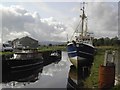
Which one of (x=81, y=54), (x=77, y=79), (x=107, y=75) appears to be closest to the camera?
(x=107, y=75)

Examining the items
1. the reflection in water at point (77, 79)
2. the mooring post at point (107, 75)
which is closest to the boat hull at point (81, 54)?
the reflection in water at point (77, 79)

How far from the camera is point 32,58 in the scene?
155ft

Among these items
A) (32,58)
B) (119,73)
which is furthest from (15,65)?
(119,73)

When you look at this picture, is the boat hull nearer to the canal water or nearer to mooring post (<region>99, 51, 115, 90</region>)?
the canal water

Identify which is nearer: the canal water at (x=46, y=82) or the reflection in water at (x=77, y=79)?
the reflection in water at (x=77, y=79)

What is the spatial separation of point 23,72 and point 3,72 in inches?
193

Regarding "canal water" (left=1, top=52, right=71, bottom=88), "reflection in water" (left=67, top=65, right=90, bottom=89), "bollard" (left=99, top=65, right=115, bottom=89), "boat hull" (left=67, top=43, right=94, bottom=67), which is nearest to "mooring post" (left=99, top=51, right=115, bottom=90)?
"bollard" (left=99, top=65, right=115, bottom=89)

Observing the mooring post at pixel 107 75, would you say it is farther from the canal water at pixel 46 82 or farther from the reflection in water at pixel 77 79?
the canal water at pixel 46 82

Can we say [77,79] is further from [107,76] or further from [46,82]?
[107,76]

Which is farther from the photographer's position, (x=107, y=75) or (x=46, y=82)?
(x=46, y=82)

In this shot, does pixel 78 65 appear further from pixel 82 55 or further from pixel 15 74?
pixel 15 74

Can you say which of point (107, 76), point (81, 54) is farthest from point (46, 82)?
point (107, 76)

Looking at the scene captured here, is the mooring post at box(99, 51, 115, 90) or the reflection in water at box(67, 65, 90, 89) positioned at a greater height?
the mooring post at box(99, 51, 115, 90)

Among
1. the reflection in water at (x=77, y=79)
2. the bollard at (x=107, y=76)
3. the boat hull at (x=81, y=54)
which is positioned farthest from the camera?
the boat hull at (x=81, y=54)
